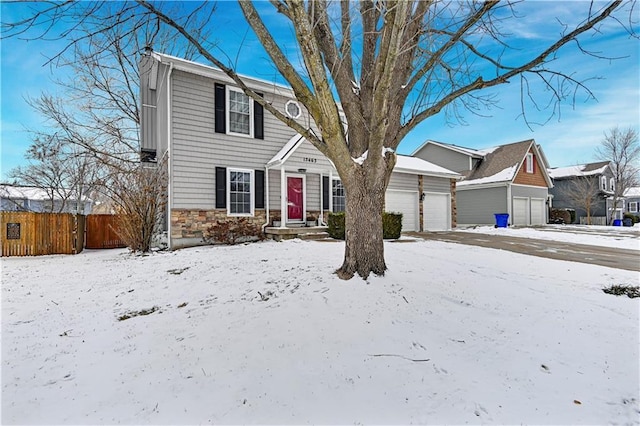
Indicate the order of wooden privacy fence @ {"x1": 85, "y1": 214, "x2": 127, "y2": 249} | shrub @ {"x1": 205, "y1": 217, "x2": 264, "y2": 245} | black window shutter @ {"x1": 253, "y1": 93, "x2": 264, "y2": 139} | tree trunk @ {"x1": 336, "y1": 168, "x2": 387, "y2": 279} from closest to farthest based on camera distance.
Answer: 1. tree trunk @ {"x1": 336, "y1": 168, "x2": 387, "y2": 279}
2. shrub @ {"x1": 205, "y1": 217, "x2": 264, "y2": 245}
3. black window shutter @ {"x1": 253, "y1": 93, "x2": 264, "y2": 139}
4. wooden privacy fence @ {"x1": 85, "y1": 214, "x2": 127, "y2": 249}

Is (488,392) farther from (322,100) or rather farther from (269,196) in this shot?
(269,196)

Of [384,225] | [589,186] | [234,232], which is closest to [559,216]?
[589,186]

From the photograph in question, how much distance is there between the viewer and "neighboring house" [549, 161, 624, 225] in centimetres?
2416

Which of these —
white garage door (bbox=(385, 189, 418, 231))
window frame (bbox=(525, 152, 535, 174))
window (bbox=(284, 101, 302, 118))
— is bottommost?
white garage door (bbox=(385, 189, 418, 231))

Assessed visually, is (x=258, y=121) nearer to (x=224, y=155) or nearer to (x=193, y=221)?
(x=224, y=155)

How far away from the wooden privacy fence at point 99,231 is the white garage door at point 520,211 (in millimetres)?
20816

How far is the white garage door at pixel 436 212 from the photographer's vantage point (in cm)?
1433

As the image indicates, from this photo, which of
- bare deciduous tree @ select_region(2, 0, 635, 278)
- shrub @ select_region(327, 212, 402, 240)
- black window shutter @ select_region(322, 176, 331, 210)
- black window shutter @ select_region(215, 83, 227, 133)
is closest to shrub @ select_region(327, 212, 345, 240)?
shrub @ select_region(327, 212, 402, 240)

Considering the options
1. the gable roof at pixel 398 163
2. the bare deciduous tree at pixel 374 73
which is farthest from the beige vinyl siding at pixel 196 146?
the bare deciduous tree at pixel 374 73

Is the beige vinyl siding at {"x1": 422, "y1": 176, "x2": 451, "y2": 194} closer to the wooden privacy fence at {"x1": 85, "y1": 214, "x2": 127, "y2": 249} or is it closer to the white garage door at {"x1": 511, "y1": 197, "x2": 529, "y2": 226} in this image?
the white garage door at {"x1": 511, "y1": 197, "x2": 529, "y2": 226}

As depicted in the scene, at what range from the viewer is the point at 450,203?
594 inches

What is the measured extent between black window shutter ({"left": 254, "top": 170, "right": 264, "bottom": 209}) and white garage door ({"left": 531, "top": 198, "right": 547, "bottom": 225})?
18375mm

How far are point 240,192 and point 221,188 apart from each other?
68cm

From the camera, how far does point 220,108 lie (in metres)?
9.46
